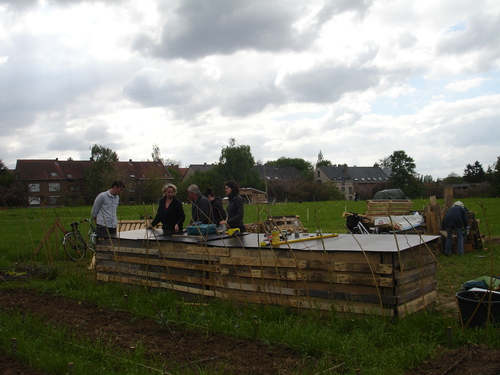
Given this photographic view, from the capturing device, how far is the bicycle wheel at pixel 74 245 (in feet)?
40.5

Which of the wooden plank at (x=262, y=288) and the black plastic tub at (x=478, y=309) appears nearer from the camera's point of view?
the black plastic tub at (x=478, y=309)

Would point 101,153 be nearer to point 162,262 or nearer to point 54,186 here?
point 54,186

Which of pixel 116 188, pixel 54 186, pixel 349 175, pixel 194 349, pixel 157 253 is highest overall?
pixel 349 175

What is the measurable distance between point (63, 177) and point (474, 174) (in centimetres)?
6828

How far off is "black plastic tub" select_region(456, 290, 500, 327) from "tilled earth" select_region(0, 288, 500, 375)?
0.67 metres

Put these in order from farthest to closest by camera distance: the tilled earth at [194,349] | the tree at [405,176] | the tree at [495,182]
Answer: the tree at [405,176] → the tree at [495,182] → the tilled earth at [194,349]

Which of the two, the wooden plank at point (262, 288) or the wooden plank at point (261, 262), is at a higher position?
the wooden plank at point (261, 262)

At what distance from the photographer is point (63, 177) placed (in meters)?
75.7

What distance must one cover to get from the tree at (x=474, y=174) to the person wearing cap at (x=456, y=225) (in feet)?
223

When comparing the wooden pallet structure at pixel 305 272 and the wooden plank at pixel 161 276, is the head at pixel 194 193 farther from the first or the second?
the wooden plank at pixel 161 276

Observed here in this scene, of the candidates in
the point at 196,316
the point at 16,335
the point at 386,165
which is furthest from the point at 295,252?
the point at 386,165

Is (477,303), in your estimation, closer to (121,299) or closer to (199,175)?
(121,299)

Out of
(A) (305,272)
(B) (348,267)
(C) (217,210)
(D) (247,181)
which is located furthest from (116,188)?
(D) (247,181)

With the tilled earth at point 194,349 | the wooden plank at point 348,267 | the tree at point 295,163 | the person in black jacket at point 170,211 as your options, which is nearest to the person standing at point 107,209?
the person in black jacket at point 170,211
